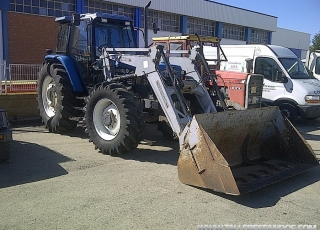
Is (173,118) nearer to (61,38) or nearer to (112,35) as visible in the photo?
(112,35)

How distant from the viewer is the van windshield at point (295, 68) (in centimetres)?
1096

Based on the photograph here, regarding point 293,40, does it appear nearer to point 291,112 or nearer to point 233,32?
point 233,32

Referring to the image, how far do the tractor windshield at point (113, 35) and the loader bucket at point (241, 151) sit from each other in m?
3.53

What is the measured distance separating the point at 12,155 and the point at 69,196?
2.47 m

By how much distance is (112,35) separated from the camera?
7.98 metres

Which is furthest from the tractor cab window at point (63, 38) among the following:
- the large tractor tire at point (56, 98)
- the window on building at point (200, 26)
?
the window on building at point (200, 26)

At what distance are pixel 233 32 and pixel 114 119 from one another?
29.2 meters

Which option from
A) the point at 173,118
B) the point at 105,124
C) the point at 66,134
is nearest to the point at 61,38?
the point at 66,134

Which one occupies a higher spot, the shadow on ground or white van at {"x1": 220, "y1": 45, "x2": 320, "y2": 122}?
white van at {"x1": 220, "y1": 45, "x2": 320, "y2": 122}

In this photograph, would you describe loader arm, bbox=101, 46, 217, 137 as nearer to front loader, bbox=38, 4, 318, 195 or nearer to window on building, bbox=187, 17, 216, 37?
front loader, bbox=38, 4, 318, 195

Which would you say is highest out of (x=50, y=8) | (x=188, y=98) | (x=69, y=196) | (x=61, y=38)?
(x=50, y=8)

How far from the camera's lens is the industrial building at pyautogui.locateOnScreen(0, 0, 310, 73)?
18.8m

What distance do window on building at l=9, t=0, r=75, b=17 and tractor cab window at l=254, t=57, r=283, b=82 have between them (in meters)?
12.9

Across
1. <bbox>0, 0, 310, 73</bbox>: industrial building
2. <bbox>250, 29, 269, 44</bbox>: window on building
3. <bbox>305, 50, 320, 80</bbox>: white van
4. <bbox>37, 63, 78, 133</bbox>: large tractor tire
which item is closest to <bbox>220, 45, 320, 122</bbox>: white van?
<bbox>305, 50, 320, 80</bbox>: white van
